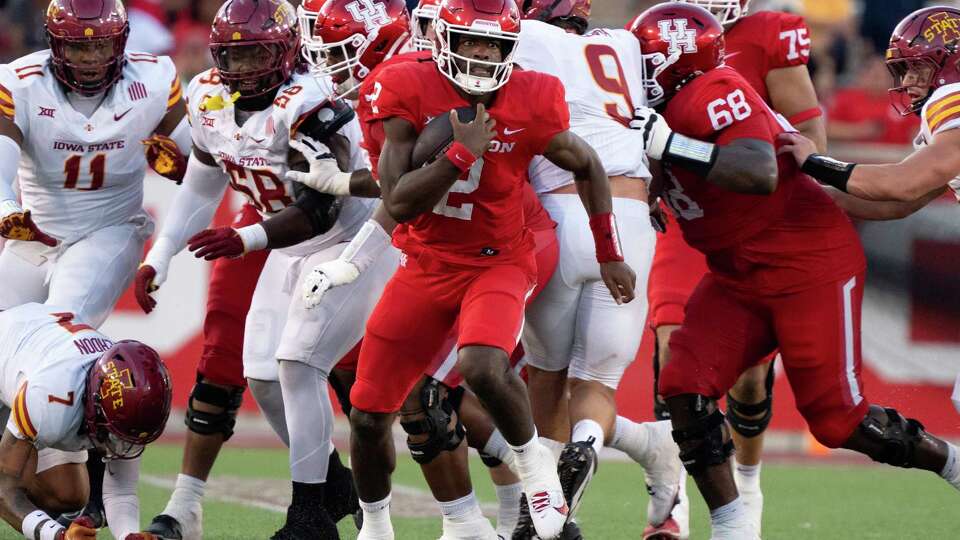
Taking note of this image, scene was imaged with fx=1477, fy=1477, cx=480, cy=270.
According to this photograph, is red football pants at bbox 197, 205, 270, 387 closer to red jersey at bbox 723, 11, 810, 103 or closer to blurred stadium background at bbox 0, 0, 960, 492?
red jersey at bbox 723, 11, 810, 103

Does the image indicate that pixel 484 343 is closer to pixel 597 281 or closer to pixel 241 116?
pixel 597 281

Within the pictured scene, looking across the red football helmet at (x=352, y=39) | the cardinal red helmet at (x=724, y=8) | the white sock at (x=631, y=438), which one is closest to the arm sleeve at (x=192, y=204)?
the red football helmet at (x=352, y=39)

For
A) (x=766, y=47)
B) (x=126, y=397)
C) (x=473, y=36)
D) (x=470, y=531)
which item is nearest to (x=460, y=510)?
(x=470, y=531)

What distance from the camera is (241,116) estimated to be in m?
5.88

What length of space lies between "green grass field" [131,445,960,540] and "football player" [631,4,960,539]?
1.19 meters

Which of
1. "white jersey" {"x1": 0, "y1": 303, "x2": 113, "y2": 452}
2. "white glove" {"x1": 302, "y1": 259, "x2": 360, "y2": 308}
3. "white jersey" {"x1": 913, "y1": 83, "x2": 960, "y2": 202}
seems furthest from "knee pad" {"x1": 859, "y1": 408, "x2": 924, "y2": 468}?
"white jersey" {"x1": 0, "y1": 303, "x2": 113, "y2": 452}

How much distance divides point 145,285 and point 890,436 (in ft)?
9.48

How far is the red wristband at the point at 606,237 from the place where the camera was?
5004 mm

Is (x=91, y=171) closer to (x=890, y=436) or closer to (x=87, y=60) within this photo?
(x=87, y=60)

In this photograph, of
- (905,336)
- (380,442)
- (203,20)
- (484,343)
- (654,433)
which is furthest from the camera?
(203,20)

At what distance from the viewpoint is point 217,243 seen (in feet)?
18.4

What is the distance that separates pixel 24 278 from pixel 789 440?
5.49 m

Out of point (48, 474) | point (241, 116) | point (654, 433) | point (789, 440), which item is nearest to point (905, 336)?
point (789, 440)

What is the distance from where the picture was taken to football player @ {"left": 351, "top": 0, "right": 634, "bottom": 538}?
4770 mm
